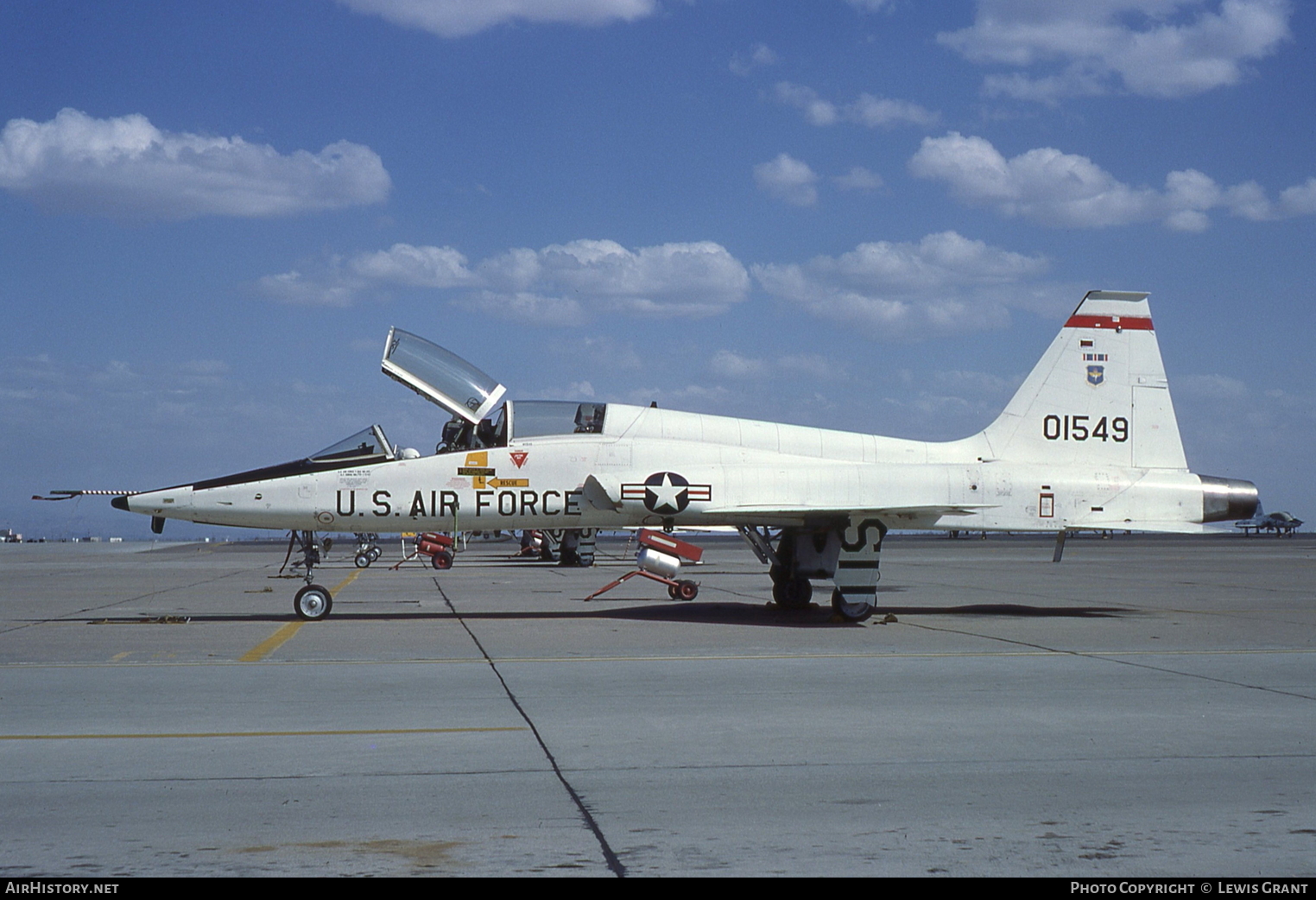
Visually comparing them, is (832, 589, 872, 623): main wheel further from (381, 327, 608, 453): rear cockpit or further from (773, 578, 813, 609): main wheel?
(381, 327, 608, 453): rear cockpit

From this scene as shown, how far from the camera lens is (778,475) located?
16.0 metres

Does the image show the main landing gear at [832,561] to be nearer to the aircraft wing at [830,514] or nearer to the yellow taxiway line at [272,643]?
the aircraft wing at [830,514]

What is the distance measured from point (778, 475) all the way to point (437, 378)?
4.96m

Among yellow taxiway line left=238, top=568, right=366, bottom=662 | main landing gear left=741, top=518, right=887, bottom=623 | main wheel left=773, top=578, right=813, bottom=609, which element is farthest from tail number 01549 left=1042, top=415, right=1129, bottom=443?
yellow taxiway line left=238, top=568, right=366, bottom=662

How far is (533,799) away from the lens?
5891 millimetres

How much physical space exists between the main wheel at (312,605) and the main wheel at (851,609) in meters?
7.09

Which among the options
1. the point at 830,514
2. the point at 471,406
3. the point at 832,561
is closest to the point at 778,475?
the point at 830,514

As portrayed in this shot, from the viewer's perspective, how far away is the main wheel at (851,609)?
1550 cm

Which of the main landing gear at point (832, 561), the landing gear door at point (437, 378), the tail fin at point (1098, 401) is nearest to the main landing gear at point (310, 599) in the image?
the landing gear door at point (437, 378)

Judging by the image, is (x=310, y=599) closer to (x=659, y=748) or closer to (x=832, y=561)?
(x=832, y=561)

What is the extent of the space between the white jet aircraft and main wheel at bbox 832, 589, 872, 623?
24mm

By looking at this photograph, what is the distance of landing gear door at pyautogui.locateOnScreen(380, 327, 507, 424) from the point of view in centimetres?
1591

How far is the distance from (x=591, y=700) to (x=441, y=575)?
73.2 ft
